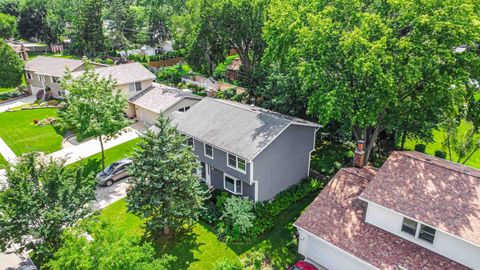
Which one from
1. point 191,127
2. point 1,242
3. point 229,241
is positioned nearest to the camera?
point 1,242

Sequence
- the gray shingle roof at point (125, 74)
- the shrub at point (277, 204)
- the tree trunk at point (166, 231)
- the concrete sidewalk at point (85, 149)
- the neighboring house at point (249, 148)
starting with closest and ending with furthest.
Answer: the tree trunk at point (166, 231)
the shrub at point (277, 204)
the neighboring house at point (249, 148)
the concrete sidewalk at point (85, 149)
the gray shingle roof at point (125, 74)

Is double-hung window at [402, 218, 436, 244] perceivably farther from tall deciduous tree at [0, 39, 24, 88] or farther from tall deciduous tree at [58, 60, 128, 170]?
tall deciduous tree at [0, 39, 24, 88]

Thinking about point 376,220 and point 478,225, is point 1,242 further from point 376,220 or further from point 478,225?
point 478,225

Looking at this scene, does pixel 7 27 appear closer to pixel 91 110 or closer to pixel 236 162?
pixel 91 110

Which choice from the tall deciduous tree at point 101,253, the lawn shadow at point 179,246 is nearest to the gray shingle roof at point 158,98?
the lawn shadow at point 179,246

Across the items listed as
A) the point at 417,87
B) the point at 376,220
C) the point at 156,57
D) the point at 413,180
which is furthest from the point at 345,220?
the point at 156,57

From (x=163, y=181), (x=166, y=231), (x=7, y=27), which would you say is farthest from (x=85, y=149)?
(x=7, y=27)

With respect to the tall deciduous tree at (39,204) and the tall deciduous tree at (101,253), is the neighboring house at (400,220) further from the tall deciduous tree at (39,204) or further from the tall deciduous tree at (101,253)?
the tall deciduous tree at (39,204)

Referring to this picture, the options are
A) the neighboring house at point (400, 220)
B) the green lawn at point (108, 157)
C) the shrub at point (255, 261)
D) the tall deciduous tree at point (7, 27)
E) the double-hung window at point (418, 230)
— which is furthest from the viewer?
the tall deciduous tree at point (7, 27)
